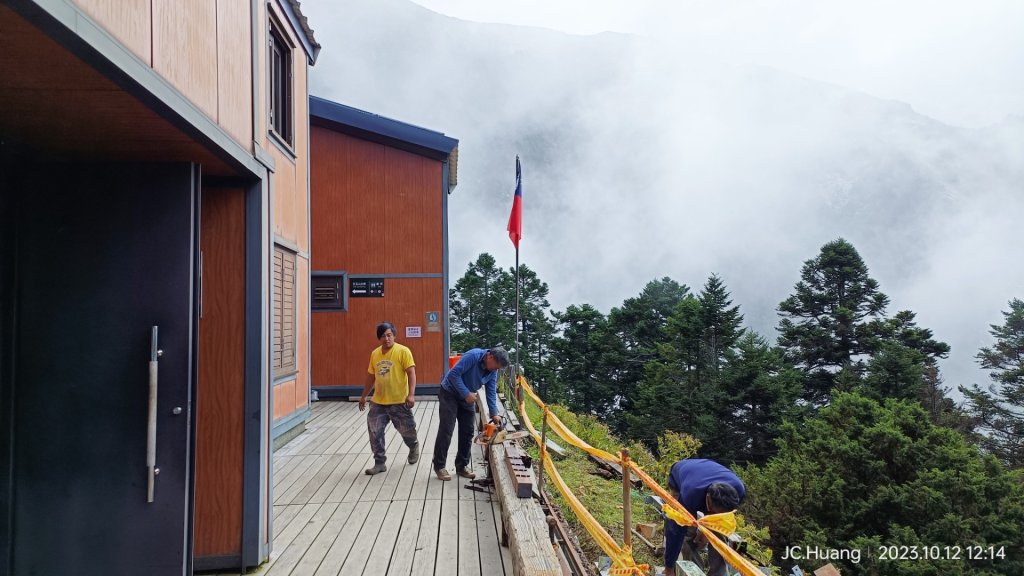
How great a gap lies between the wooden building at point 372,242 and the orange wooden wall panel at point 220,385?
8521 millimetres

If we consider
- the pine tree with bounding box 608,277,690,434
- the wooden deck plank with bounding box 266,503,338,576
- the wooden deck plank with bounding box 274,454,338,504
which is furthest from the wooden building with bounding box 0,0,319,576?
the pine tree with bounding box 608,277,690,434

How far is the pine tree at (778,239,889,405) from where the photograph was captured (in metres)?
39.9

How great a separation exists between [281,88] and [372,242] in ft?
15.2

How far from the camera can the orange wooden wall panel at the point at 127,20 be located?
2.12 metres

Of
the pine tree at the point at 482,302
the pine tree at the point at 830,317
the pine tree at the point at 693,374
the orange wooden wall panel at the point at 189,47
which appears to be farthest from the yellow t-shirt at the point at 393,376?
the pine tree at the point at 482,302

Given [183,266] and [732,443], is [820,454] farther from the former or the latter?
[183,266]

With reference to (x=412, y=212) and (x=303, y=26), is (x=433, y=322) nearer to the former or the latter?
(x=412, y=212)

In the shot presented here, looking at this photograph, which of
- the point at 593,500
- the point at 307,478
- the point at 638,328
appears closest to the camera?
the point at 307,478

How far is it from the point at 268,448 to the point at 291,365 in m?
4.52

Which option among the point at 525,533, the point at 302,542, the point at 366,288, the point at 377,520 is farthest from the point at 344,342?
the point at 525,533

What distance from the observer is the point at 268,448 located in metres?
4.07

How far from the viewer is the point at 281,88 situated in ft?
28.5

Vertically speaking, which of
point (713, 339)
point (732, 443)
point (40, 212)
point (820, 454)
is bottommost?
point (732, 443)

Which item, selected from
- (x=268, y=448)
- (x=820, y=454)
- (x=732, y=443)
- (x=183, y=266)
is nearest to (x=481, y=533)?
(x=268, y=448)
